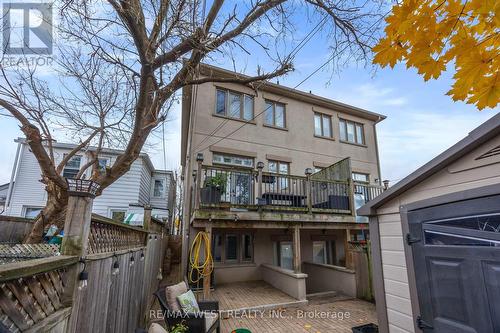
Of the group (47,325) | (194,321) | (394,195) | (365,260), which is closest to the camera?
(47,325)

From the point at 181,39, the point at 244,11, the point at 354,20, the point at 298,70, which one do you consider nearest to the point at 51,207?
the point at 181,39

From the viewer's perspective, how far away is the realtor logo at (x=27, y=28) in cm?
398

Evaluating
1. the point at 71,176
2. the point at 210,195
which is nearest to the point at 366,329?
the point at 210,195

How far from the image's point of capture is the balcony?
6.57 metres

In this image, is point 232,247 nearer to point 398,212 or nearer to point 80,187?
point 398,212

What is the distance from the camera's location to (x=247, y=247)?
28.7 ft

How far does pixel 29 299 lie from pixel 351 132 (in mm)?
12377

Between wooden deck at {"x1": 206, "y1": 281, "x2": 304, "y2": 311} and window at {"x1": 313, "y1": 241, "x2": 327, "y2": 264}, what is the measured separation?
2605mm

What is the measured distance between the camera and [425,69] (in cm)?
180

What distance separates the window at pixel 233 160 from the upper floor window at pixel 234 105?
5.28ft

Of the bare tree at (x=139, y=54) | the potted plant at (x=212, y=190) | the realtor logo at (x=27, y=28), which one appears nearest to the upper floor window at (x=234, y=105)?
the potted plant at (x=212, y=190)

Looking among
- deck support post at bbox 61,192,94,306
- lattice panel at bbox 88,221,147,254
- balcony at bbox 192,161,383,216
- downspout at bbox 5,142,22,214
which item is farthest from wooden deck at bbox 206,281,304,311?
downspout at bbox 5,142,22,214

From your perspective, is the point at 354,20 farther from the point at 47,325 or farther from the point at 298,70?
the point at 47,325

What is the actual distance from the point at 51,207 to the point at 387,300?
20.5 ft
